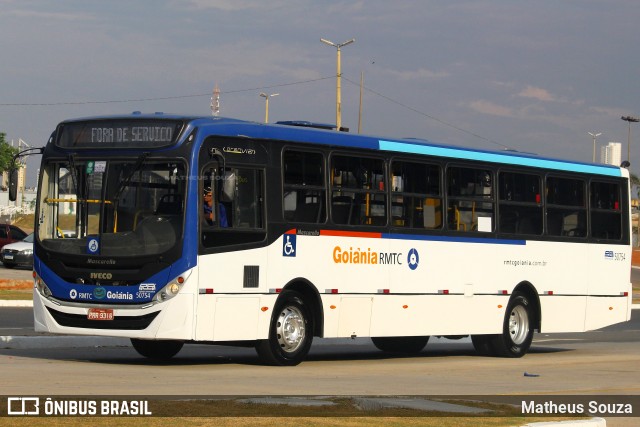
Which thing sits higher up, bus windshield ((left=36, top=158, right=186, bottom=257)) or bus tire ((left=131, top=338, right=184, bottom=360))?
bus windshield ((left=36, top=158, right=186, bottom=257))

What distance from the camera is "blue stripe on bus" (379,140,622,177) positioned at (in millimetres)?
19677


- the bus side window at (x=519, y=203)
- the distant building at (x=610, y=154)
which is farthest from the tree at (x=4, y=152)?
the bus side window at (x=519, y=203)

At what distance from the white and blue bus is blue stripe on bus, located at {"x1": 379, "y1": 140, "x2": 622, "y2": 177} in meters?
0.04

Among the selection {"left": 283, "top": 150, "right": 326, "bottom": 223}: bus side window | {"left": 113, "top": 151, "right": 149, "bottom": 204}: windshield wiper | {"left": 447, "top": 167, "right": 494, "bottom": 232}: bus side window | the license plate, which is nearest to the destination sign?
{"left": 113, "top": 151, "right": 149, "bottom": 204}: windshield wiper

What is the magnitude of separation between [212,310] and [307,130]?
10.4 feet

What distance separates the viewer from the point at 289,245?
1744cm

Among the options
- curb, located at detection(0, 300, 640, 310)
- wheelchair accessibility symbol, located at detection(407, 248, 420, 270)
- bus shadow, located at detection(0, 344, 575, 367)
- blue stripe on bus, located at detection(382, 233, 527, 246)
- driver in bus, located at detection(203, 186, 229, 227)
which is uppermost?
driver in bus, located at detection(203, 186, 229, 227)

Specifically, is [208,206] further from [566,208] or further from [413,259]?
[566,208]

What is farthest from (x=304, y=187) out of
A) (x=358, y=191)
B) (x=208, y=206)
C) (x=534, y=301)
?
(x=534, y=301)

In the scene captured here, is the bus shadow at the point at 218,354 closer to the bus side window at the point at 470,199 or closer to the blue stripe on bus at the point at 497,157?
the bus side window at the point at 470,199

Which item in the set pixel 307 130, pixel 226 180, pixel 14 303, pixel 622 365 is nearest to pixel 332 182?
pixel 307 130

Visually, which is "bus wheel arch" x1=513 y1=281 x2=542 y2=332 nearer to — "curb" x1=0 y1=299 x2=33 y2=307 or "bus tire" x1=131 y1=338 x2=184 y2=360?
"bus tire" x1=131 y1=338 x2=184 y2=360

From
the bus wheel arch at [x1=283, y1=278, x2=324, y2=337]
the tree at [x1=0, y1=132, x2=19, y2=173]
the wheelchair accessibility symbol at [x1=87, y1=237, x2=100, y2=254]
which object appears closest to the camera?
the wheelchair accessibility symbol at [x1=87, y1=237, x2=100, y2=254]

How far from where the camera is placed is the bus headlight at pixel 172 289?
15977mm
